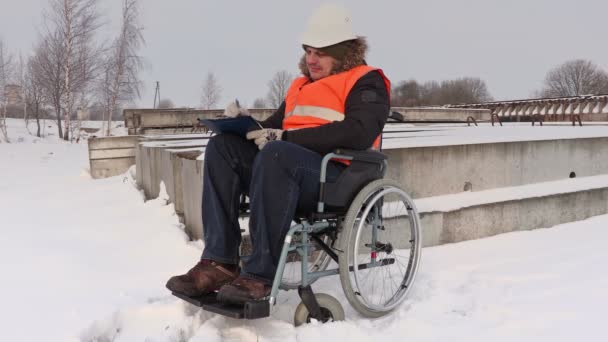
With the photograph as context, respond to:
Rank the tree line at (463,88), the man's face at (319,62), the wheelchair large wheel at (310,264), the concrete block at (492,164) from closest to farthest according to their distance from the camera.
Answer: the man's face at (319,62) < the wheelchair large wheel at (310,264) < the concrete block at (492,164) < the tree line at (463,88)

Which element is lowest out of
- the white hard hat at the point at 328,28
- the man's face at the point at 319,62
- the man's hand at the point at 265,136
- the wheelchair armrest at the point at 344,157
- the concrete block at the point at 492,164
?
the concrete block at the point at 492,164

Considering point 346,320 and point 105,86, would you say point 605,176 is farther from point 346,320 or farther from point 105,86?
point 105,86

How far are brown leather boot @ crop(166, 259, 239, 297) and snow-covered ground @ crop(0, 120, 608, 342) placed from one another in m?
0.17

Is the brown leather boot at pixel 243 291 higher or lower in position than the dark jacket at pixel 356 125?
lower

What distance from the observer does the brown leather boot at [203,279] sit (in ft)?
7.63

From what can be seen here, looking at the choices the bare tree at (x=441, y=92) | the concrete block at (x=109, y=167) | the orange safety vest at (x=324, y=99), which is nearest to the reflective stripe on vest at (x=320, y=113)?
the orange safety vest at (x=324, y=99)

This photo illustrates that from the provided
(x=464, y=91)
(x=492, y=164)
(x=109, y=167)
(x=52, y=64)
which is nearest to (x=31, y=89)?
(x=52, y=64)

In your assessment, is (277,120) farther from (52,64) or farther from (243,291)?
(52,64)

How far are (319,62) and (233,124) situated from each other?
558 mm

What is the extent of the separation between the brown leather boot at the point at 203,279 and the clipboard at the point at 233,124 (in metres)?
0.61

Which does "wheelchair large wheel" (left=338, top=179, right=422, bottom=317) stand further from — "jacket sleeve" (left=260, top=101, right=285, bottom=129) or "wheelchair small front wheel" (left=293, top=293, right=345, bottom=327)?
"jacket sleeve" (left=260, top=101, right=285, bottom=129)

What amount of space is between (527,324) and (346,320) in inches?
33.4

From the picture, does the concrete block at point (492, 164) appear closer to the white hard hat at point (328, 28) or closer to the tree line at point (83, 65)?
the white hard hat at point (328, 28)

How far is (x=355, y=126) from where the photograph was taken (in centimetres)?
236
